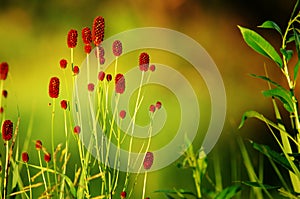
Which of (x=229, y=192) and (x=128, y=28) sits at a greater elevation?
(x=128, y=28)

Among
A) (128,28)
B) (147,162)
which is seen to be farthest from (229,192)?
(128,28)

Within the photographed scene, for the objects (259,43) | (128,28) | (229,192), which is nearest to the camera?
(229,192)

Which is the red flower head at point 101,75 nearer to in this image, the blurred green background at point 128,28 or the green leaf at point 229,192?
the green leaf at point 229,192

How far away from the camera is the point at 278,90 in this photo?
129cm

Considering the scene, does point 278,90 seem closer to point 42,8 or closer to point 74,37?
point 74,37

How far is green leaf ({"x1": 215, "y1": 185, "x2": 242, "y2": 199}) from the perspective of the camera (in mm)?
1190

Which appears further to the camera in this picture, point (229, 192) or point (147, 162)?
point (147, 162)

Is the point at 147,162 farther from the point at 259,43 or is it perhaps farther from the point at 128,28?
the point at 128,28

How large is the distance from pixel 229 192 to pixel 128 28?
305 centimetres

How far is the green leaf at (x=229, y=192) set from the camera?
1.19 metres

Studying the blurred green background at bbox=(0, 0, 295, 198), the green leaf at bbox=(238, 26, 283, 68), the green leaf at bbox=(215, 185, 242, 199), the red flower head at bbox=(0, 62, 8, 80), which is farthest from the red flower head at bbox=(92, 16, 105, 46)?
the blurred green background at bbox=(0, 0, 295, 198)

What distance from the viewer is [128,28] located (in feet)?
13.7

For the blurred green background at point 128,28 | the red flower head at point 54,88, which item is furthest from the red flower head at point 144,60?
the blurred green background at point 128,28

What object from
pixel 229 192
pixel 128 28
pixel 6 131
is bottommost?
pixel 229 192
